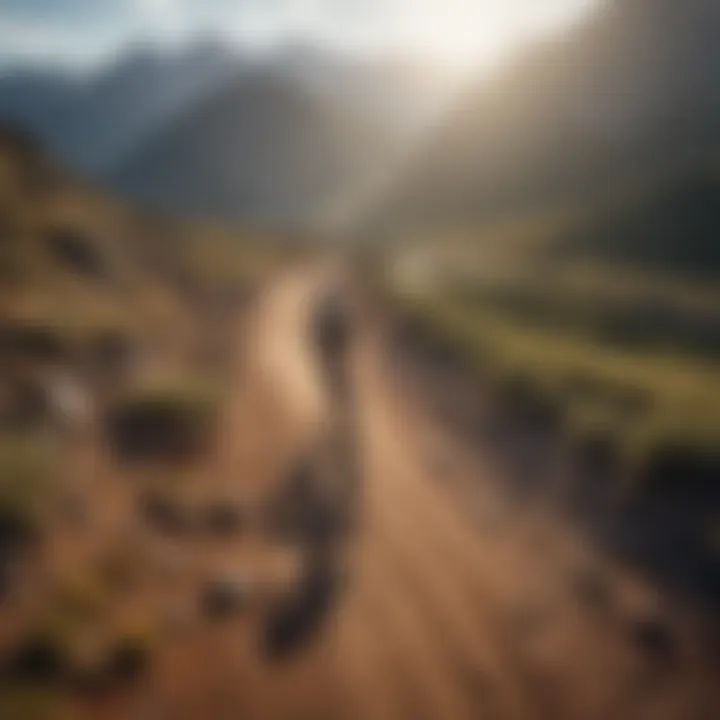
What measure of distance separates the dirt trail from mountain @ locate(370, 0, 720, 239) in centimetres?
10442

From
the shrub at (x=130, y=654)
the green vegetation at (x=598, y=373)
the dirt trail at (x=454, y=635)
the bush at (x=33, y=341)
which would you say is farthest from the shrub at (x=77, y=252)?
the shrub at (x=130, y=654)

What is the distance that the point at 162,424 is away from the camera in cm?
1934

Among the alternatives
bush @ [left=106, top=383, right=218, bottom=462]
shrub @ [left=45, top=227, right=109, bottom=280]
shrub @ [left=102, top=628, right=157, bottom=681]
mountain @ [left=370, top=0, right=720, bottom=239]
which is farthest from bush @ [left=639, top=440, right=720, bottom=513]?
mountain @ [left=370, top=0, right=720, bottom=239]

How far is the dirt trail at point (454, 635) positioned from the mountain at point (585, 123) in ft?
343

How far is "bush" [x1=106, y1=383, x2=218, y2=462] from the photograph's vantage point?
18047mm

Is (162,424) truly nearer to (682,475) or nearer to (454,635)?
(454,635)

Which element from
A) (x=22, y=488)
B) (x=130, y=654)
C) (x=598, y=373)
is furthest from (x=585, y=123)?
(x=130, y=654)

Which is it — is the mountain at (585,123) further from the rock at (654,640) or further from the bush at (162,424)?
the rock at (654,640)

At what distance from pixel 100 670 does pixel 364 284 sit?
48002 mm

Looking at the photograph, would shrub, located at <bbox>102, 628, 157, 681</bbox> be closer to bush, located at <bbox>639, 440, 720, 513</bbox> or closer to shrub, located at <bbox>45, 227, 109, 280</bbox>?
bush, located at <bbox>639, 440, 720, 513</bbox>

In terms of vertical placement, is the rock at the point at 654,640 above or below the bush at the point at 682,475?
below

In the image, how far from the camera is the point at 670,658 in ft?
36.6

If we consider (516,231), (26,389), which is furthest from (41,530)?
(516,231)

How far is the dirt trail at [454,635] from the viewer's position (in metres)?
10.4
